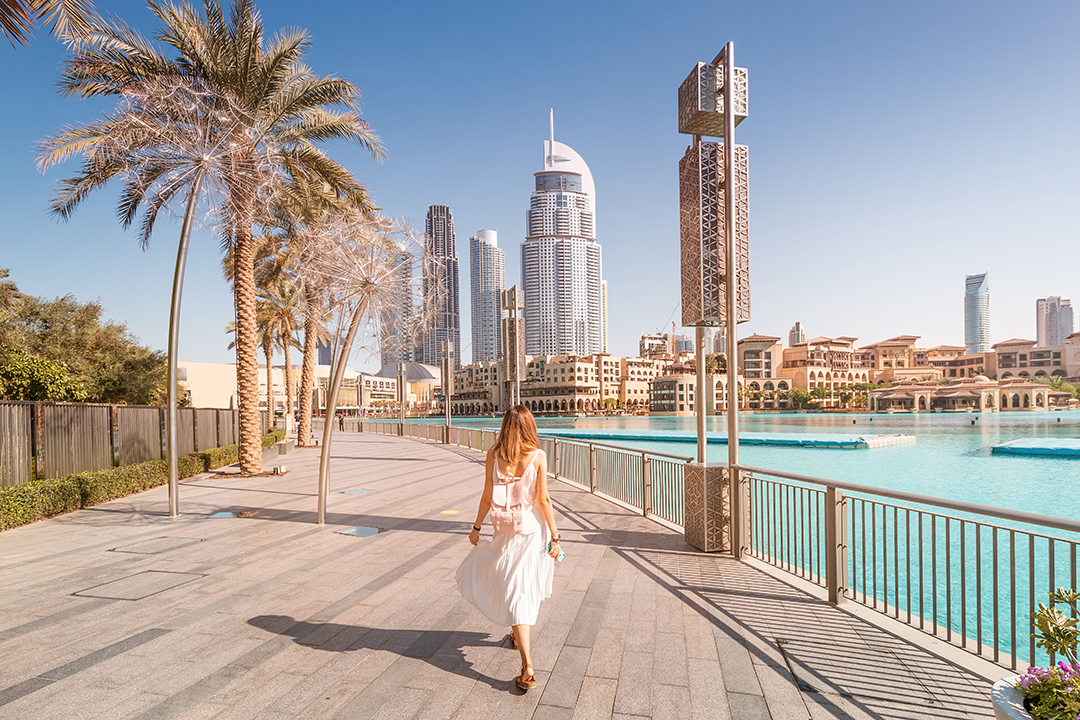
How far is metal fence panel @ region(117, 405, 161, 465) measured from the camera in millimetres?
13453

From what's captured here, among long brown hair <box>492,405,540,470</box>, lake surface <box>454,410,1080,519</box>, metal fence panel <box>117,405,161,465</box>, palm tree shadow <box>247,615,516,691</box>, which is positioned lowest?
lake surface <box>454,410,1080,519</box>

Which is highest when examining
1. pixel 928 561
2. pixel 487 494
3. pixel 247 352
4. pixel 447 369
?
pixel 247 352

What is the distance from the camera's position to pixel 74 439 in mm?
11336

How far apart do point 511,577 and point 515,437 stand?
89 cm

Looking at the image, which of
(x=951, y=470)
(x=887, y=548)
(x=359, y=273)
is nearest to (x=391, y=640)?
(x=359, y=273)

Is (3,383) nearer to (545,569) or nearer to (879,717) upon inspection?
(545,569)

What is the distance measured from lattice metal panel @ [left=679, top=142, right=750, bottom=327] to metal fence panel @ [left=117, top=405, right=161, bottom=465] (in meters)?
13.3

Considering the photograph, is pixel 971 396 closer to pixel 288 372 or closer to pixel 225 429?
pixel 288 372

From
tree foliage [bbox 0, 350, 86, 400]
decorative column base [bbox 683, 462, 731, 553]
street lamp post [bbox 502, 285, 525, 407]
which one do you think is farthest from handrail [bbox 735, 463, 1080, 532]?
tree foliage [bbox 0, 350, 86, 400]

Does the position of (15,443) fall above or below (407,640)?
above

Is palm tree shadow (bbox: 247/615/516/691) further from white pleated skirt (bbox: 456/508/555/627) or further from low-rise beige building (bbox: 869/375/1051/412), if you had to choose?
low-rise beige building (bbox: 869/375/1051/412)

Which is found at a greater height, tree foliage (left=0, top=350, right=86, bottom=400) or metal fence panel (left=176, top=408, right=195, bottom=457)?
tree foliage (left=0, top=350, right=86, bottom=400)

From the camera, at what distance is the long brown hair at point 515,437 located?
3820 mm

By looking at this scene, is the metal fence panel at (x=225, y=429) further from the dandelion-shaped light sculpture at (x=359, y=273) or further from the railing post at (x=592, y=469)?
the railing post at (x=592, y=469)
